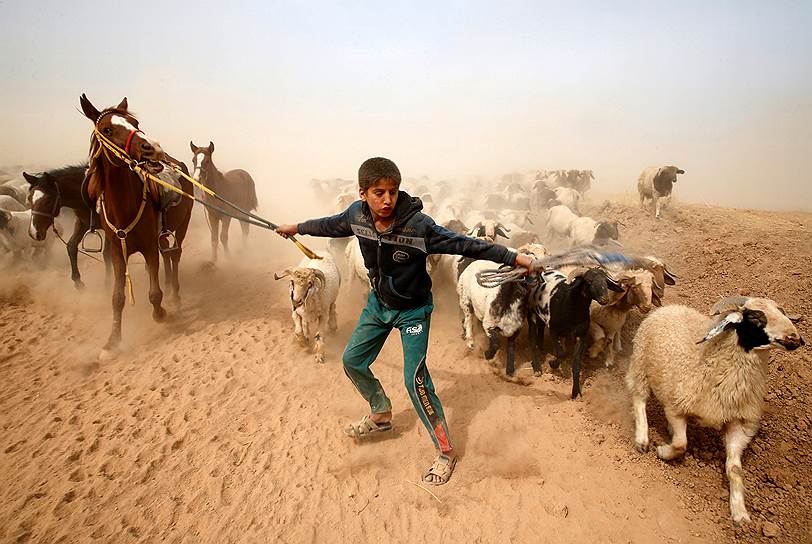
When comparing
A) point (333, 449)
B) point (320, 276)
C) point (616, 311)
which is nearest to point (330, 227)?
point (333, 449)

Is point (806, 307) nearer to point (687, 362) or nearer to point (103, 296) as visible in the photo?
point (687, 362)

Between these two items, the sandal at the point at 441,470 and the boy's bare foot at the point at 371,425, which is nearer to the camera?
the sandal at the point at 441,470

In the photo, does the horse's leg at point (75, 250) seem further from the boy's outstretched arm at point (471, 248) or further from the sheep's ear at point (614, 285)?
the sheep's ear at point (614, 285)

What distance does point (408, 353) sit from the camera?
11.4 feet

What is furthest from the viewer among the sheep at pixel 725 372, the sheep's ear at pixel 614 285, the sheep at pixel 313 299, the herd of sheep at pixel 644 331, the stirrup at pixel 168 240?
the stirrup at pixel 168 240

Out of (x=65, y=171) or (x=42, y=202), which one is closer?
(x=42, y=202)

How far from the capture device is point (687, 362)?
372 centimetres

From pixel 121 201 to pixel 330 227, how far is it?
4.21m

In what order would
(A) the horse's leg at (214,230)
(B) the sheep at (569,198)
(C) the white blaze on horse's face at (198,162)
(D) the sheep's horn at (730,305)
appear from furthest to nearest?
(B) the sheep at (569,198), (A) the horse's leg at (214,230), (C) the white blaze on horse's face at (198,162), (D) the sheep's horn at (730,305)

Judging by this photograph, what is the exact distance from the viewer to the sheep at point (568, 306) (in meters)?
4.64

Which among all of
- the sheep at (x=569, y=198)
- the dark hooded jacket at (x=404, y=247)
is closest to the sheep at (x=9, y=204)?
the dark hooded jacket at (x=404, y=247)

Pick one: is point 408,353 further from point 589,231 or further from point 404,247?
point 589,231

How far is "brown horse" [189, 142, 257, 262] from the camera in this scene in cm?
975

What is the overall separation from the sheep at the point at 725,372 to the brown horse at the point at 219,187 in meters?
9.85
